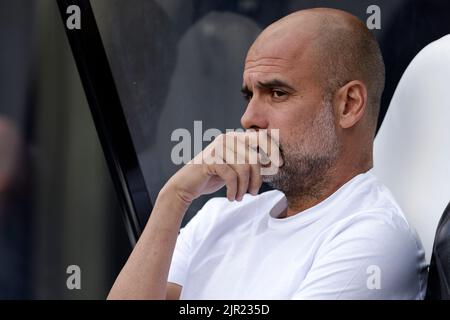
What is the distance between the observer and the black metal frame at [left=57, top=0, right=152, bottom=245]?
1.83 meters

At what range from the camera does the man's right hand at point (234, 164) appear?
4.75 ft

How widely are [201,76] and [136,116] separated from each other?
0.20 m

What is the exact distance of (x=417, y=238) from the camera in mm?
1405

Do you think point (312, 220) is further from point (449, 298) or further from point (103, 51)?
point (103, 51)

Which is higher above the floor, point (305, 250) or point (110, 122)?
point (110, 122)

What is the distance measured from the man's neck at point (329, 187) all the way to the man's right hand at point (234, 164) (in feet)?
0.31

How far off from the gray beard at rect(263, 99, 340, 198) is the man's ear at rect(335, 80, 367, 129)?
20 mm

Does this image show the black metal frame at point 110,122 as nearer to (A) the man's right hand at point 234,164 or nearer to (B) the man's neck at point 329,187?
(A) the man's right hand at point 234,164

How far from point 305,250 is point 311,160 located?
182mm

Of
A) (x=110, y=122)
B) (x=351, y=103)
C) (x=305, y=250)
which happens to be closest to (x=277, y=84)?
(x=351, y=103)

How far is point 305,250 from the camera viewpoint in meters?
1.43

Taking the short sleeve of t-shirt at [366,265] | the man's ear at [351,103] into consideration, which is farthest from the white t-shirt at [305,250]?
the man's ear at [351,103]

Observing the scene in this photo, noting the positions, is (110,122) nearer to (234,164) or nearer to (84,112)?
(84,112)

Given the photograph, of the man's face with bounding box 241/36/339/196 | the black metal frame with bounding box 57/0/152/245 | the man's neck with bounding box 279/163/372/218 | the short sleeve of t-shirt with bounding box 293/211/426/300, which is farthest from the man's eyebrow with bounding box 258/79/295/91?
the black metal frame with bounding box 57/0/152/245
